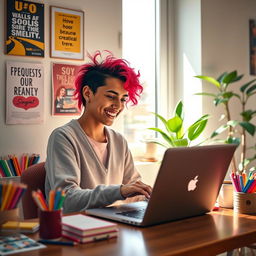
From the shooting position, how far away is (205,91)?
3551mm

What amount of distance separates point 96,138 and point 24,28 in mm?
850

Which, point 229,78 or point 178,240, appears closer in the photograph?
point 178,240

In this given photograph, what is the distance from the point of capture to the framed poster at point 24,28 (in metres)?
2.57

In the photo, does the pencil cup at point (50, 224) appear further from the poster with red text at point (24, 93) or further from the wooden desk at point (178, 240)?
the poster with red text at point (24, 93)

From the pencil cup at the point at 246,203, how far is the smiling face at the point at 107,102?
76cm

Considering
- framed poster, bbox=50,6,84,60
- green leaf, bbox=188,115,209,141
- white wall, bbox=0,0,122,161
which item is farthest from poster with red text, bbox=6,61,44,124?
green leaf, bbox=188,115,209,141

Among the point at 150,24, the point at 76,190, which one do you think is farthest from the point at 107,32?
the point at 76,190

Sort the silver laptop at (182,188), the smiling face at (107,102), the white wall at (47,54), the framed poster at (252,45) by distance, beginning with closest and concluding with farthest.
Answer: the silver laptop at (182,188)
the smiling face at (107,102)
the white wall at (47,54)
the framed poster at (252,45)

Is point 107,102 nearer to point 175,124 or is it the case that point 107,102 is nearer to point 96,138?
point 96,138

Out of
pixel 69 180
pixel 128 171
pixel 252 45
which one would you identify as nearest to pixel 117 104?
pixel 128 171

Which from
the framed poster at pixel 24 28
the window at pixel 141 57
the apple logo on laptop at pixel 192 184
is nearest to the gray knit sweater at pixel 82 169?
the apple logo on laptop at pixel 192 184

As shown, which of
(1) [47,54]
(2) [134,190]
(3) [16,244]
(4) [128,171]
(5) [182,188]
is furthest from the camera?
(1) [47,54]

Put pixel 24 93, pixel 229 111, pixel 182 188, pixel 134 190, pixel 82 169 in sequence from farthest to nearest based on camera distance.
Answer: pixel 229 111 → pixel 24 93 → pixel 82 169 → pixel 134 190 → pixel 182 188

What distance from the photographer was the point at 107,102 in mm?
2217
